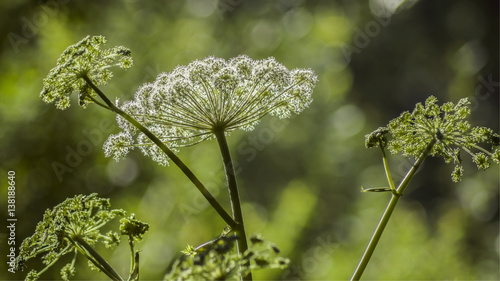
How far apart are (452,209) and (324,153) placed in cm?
318

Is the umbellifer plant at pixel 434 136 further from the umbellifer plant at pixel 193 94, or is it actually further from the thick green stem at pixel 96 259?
the thick green stem at pixel 96 259

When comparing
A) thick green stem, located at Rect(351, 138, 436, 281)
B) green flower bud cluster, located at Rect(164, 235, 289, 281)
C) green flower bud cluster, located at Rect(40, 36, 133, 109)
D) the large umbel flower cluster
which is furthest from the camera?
the large umbel flower cluster

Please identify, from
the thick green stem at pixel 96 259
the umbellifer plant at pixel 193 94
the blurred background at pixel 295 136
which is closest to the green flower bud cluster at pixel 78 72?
the umbellifer plant at pixel 193 94

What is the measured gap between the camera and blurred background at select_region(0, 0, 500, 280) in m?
7.43

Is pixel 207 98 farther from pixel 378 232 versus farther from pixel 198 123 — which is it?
pixel 378 232

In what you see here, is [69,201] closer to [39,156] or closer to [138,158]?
[39,156]

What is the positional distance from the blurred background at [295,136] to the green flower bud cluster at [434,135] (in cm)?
518

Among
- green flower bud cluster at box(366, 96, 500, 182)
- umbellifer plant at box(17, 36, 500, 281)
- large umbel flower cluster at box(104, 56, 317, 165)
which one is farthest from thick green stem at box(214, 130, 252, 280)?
green flower bud cluster at box(366, 96, 500, 182)

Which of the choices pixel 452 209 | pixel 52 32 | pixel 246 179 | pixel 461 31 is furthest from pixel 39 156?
pixel 461 31

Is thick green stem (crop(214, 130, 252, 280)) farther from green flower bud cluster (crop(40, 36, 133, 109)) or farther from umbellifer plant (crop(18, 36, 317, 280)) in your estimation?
green flower bud cluster (crop(40, 36, 133, 109))

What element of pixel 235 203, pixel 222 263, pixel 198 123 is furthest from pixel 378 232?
pixel 198 123

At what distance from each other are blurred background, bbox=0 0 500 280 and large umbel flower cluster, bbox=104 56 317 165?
429 cm

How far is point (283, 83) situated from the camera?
2.04m

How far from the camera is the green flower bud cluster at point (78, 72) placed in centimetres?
165
